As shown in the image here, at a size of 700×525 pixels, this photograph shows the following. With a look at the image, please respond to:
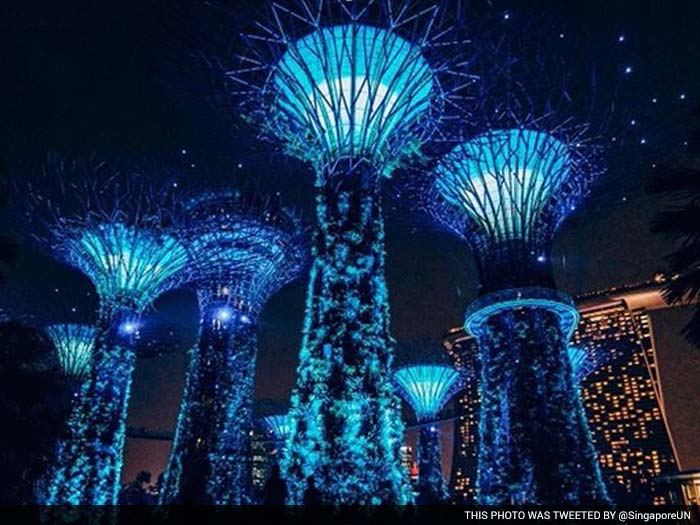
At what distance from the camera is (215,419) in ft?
82.4

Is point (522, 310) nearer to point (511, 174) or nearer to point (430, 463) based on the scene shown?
point (511, 174)

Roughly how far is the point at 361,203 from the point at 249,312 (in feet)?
51.5

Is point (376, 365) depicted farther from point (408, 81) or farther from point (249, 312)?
point (249, 312)

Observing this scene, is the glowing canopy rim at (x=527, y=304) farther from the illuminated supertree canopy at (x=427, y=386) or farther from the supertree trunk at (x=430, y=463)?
the illuminated supertree canopy at (x=427, y=386)

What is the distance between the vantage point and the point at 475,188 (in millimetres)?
21266

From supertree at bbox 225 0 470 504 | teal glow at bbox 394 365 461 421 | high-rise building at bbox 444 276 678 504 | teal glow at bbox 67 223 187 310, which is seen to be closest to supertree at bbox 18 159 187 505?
teal glow at bbox 67 223 187 310

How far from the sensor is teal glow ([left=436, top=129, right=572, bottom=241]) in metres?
20.5

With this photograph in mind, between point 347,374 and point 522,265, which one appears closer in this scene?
point 347,374

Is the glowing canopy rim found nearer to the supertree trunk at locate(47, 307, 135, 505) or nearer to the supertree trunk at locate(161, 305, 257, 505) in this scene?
the supertree trunk at locate(161, 305, 257, 505)

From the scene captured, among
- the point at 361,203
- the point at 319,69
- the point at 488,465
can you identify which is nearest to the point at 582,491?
the point at 488,465

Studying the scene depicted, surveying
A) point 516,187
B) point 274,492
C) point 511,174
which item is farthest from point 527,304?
point 274,492

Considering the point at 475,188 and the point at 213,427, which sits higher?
the point at 475,188

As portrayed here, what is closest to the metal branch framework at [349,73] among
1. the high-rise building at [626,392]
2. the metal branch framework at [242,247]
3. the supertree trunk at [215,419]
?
the metal branch framework at [242,247]

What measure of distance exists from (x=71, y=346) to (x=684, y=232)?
33502mm
